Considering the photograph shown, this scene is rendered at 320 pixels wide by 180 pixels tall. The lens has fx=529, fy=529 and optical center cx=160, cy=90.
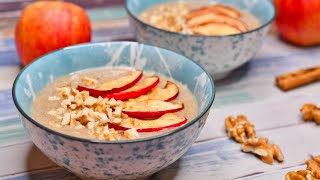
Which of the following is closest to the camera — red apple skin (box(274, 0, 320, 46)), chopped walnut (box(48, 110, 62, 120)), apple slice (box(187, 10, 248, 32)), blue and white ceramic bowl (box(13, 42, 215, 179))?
blue and white ceramic bowl (box(13, 42, 215, 179))

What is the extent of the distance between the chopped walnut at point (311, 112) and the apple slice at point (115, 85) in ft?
1.06

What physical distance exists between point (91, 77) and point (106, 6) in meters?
0.53

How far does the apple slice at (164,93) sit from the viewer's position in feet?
2.87

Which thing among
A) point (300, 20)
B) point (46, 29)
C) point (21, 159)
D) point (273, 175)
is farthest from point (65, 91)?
point (300, 20)

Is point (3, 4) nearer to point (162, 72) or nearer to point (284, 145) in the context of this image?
point (162, 72)

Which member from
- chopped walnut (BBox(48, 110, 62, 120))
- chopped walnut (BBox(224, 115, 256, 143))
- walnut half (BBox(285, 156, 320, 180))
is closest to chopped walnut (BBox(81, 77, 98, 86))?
chopped walnut (BBox(48, 110, 62, 120))

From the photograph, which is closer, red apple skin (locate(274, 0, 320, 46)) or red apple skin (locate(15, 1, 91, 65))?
red apple skin (locate(15, 1, 91, 65))

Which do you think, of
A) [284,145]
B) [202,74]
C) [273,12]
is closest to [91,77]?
[202,74]

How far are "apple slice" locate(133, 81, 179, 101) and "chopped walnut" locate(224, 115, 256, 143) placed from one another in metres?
0.13

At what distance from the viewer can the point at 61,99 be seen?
34.0 inches

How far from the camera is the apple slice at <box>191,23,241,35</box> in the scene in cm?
111

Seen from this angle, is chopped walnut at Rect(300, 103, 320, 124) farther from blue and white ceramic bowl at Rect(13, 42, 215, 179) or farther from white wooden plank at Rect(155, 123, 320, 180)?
blue and white ceramic bowl at Rect(13, 42, 215, 179)

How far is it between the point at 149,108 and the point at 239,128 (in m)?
0.20

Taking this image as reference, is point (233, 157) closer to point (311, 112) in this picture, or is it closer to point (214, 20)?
point (311, 112)
